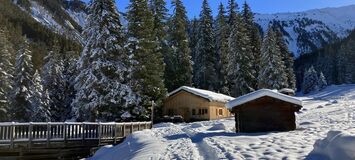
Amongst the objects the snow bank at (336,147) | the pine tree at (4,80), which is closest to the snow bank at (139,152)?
the snow bank at (336,147)

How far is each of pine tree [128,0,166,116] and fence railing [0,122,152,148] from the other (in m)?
16.7

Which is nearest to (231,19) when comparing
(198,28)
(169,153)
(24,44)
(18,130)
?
(198,28)

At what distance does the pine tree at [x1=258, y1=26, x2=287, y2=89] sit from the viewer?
66188mm

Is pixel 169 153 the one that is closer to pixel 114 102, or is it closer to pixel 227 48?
pixel 114 102

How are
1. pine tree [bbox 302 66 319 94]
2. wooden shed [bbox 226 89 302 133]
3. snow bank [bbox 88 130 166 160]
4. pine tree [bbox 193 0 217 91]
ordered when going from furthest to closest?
pine tree [bbox 302 66 319 94]
pine tree [bbox 193 0 217 91]
wooden shed [bbox 226 89 302 133]
snow bank [bbox 88 130 166 160]

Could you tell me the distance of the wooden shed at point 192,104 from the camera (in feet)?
167

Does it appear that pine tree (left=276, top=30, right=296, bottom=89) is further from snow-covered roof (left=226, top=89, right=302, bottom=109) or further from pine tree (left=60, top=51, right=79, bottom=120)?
snow-covered roof (left=226, top=89, right=302, bottom=109)

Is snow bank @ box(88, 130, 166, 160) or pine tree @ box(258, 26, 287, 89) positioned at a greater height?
pine tree @ box(258, 26, 287, 89)

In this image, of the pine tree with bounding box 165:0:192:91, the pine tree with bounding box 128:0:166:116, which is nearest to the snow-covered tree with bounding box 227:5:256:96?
the pine tree with bounding box 165:0:192:91

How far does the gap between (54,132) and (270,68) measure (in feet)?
153

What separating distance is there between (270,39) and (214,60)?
877 cm

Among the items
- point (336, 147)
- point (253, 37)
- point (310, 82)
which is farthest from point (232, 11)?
point (336, 147)

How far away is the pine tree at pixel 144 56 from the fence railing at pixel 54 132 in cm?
1671

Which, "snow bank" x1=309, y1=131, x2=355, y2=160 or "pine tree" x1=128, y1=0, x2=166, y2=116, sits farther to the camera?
"pine tree" x1=128, y1=0, x2=166, y2=116
